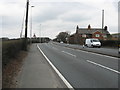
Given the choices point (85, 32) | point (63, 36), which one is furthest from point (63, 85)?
point (63, 36)

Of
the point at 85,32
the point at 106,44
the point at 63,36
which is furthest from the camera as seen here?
the point at 63,36

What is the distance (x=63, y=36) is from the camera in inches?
6403

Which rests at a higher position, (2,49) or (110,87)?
A: (2,49)

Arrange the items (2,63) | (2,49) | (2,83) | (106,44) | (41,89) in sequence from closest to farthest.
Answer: (41,89), (2,83), (2,63), (2,49), (106,44)

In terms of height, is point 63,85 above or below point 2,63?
below

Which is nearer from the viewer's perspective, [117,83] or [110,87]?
[110,87]

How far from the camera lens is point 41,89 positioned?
7.27 meters

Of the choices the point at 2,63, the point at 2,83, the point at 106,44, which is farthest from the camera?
the point at 106,44

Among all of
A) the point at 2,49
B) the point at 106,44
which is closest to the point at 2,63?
the point at 2,49

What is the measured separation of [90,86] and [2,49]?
512 centimetres

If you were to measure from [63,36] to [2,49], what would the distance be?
5991 inches

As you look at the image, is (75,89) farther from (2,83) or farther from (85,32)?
(85,32)

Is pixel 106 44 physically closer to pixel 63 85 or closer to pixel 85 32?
pixel 63 85

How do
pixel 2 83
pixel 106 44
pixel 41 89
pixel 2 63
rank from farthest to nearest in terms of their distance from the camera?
pixel 106 44 → pixel 2 63 → pixel 2 83 → pixel 41 89
